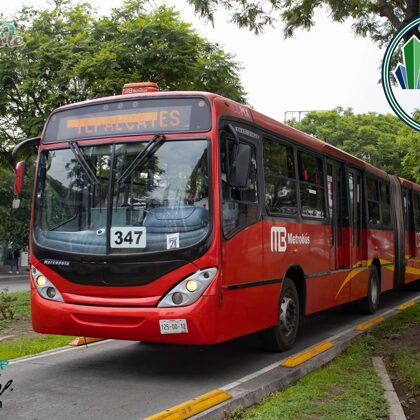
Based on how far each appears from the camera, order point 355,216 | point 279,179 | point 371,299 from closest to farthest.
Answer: point 279,179 < point 355,216 < point 371,299

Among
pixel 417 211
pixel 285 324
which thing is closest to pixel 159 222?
pixel 285 324

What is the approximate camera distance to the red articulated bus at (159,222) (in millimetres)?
6016

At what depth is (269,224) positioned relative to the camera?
732 cm

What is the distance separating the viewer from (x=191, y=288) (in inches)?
235

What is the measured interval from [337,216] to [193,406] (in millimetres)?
5834

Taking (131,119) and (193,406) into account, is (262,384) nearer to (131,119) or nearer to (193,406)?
(193,406)

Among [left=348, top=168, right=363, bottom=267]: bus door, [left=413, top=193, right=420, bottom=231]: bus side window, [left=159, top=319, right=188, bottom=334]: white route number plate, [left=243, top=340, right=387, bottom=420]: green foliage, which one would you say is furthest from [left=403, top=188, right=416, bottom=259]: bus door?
[left=159, top=319, right=188, bottom=334]: white route number plate

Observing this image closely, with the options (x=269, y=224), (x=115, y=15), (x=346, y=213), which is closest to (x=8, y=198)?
(x=115, y=15)

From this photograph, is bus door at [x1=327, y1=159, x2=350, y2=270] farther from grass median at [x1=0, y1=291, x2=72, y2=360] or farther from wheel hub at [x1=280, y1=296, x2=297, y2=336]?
grass median at [x1=0, y1=291, x2=72, y2=360]

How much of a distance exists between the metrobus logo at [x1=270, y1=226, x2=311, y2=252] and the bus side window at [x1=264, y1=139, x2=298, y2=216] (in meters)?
0.23

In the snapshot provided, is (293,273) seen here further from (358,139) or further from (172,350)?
(358,139)

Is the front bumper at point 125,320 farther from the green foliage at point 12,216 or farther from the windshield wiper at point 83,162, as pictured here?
the green foliage at point 12,216

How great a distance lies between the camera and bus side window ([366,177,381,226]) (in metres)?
12.2

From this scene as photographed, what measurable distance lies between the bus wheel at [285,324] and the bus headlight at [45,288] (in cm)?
277
